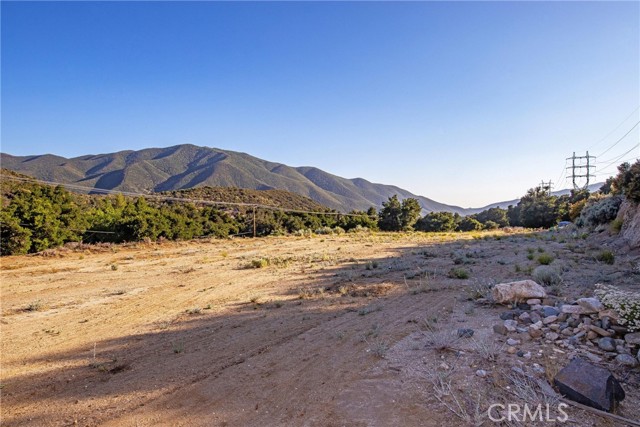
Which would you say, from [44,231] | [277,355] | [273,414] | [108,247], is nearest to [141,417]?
[273,414]

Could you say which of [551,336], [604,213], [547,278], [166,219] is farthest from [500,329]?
[166,219]

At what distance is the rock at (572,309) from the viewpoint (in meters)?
4.36

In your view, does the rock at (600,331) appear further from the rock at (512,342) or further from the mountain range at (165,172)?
the mountain range at (165,172)

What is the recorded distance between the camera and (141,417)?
3166 millimetres

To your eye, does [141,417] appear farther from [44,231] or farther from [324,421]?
[44,231]

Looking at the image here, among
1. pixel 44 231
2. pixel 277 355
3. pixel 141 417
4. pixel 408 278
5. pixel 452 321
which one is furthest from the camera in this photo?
pixel 44 231

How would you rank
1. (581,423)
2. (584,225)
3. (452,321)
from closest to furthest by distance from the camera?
(581,423)
(452,321)
(584,225)

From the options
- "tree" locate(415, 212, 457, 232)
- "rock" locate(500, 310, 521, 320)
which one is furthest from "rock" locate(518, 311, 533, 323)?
"tree" locate(415, 212, 457, 232)

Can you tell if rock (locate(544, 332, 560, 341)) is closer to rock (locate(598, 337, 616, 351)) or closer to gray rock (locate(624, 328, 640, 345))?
rock (locate(598, 337, 616, 351))

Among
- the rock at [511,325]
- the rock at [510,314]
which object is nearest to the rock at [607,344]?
the rock at [511,325]

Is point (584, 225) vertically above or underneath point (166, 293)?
above

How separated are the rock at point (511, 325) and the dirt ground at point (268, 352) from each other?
0.84 ft

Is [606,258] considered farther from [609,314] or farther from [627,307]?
[627,307]

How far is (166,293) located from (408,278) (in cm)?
641
